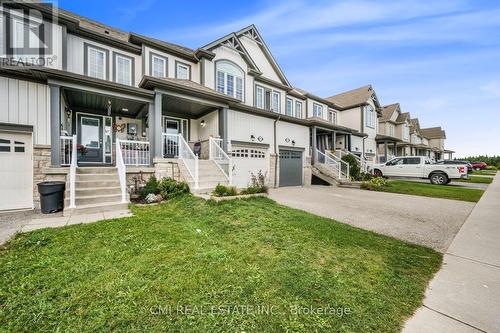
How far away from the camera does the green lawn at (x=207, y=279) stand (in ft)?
6.68

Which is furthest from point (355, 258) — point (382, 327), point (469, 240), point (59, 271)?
point (59, 271)

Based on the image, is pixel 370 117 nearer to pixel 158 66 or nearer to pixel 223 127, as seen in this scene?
pixel 223 127

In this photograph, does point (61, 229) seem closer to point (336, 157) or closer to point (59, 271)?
point (59, 271)

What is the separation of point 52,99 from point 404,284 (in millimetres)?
10619

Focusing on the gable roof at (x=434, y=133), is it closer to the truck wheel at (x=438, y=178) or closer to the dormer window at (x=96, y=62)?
the truck wheel at (x=438, y=178)

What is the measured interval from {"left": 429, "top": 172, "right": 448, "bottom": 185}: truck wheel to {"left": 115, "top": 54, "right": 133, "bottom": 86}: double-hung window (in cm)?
2065

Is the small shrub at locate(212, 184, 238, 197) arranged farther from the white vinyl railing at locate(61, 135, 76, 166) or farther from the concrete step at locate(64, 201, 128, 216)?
the white vinyl railing at locate(61, 135, 76, 166)

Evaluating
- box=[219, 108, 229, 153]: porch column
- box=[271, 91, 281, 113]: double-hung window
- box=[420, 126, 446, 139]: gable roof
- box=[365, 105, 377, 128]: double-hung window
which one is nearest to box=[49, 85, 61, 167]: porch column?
box=[219, 108, 229, 153]: porch column

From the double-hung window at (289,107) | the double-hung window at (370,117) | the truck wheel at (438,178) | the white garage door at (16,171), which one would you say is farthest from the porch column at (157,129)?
the double-hung window at (370,117)

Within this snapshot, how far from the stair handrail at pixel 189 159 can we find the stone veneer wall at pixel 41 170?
Result: 391cm

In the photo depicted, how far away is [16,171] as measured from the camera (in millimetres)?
6875

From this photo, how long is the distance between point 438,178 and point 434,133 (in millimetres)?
40080

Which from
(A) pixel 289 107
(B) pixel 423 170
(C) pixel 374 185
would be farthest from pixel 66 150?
(B) pixel 423 170

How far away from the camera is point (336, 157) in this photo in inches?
591
